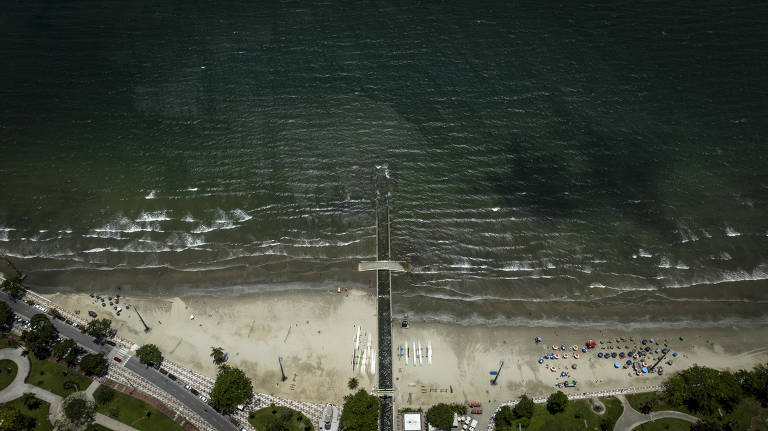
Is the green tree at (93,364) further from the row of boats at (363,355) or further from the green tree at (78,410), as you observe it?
the row of boats at (363,355)

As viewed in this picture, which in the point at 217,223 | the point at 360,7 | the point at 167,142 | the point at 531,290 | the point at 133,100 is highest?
the point at 360,7

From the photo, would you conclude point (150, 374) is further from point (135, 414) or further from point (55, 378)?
point (55, 378)

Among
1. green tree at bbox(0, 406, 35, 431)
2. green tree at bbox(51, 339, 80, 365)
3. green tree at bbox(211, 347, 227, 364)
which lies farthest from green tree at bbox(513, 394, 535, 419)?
green tree at bbox(0, 406, 35, 431)

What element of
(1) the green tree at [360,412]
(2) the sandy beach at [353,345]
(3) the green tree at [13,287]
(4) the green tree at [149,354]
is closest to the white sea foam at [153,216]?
(2) the sandy beach at [353,345]

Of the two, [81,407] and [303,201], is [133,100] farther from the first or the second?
[81,407]

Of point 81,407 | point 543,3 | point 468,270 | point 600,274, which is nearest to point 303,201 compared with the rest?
point 468,270

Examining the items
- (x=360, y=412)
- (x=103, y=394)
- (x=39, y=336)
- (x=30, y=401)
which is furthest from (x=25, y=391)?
(x=360, y=412)
